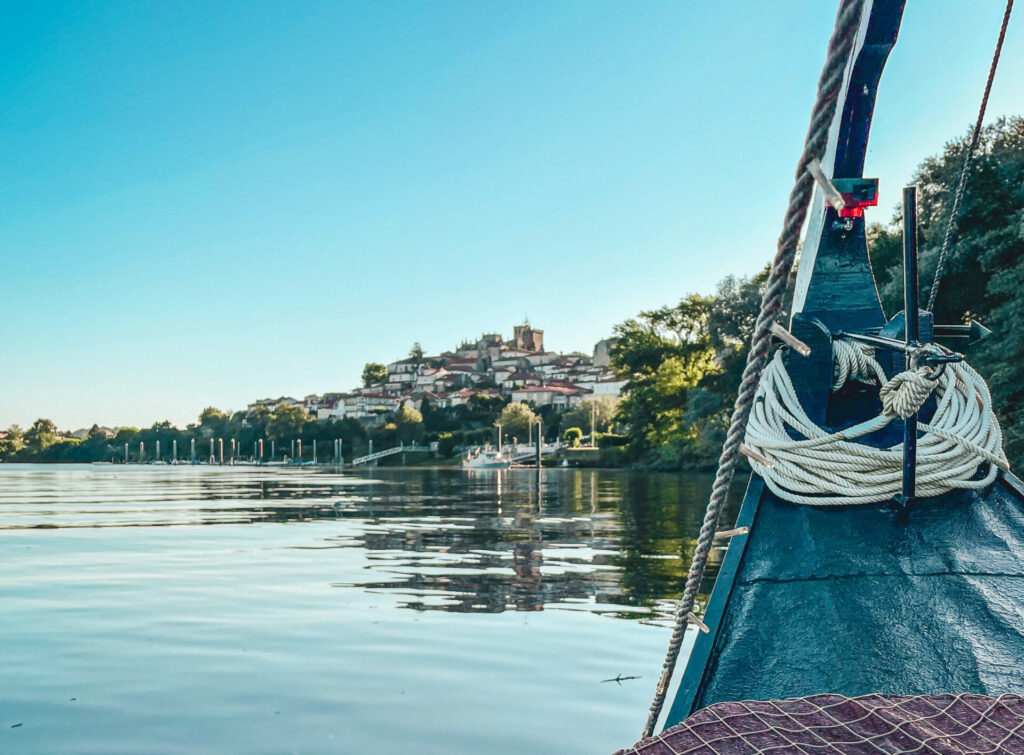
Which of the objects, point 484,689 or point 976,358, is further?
point 976,358

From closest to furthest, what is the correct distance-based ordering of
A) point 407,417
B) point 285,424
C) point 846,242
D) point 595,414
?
point 846,242 < point 595,414 < point 407,417 < point 285,424

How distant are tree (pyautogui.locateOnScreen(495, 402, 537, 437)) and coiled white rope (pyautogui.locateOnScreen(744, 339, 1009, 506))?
92110 mm

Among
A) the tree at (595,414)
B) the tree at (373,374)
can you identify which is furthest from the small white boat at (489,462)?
the tree at (373,374)

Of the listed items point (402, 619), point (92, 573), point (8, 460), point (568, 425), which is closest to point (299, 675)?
point (402, 619)

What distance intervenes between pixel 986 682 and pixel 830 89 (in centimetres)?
161

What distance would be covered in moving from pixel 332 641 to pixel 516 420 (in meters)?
89.9

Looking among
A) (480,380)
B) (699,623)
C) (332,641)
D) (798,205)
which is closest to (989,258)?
(332,641)

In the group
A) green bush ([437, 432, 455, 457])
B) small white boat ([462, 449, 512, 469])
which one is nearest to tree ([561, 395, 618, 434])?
green bush ([437, 432, 455, 457])

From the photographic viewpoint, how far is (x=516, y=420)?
96.0 metres

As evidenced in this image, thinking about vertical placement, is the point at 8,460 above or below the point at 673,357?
below

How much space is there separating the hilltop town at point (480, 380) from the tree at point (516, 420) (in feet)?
62.7

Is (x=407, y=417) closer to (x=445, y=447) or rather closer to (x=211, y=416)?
(x=445, y=447)

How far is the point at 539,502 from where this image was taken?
Answer: 75.9ft

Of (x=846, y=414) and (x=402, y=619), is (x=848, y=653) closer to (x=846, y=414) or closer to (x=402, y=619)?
(x=846, y=414)
